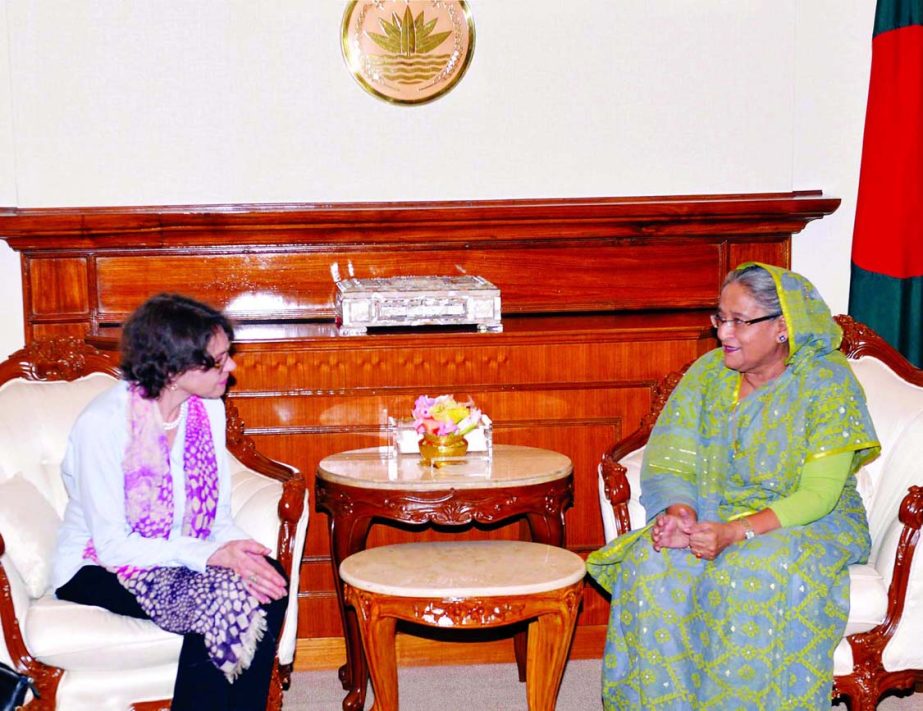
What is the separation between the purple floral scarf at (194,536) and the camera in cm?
296

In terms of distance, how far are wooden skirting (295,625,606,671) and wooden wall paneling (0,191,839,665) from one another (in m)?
0.01

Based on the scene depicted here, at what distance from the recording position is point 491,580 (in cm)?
318

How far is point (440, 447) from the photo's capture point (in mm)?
3734

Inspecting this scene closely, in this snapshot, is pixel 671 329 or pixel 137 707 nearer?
pixel 137 707

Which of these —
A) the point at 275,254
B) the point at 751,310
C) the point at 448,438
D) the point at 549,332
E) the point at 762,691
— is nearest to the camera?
the point at 762,691

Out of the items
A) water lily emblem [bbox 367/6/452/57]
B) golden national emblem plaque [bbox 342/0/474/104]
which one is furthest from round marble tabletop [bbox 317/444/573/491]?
water lily emblem [bbox 367/6/452/57]

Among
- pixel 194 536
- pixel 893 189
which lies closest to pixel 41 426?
pixel 194 536

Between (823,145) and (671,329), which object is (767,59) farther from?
(671,329)

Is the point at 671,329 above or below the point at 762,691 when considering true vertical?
above

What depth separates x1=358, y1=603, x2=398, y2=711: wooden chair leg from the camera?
3.20 m

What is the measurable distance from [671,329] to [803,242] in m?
0.86

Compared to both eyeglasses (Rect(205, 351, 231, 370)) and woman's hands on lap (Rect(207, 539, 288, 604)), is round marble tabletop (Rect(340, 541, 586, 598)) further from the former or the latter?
eyeglasses (Rect(205, 351, 231, 370))

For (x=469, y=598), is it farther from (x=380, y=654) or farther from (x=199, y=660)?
(x=199, y=660)

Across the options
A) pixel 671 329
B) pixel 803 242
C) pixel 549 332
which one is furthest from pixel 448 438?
pixel 803 242
